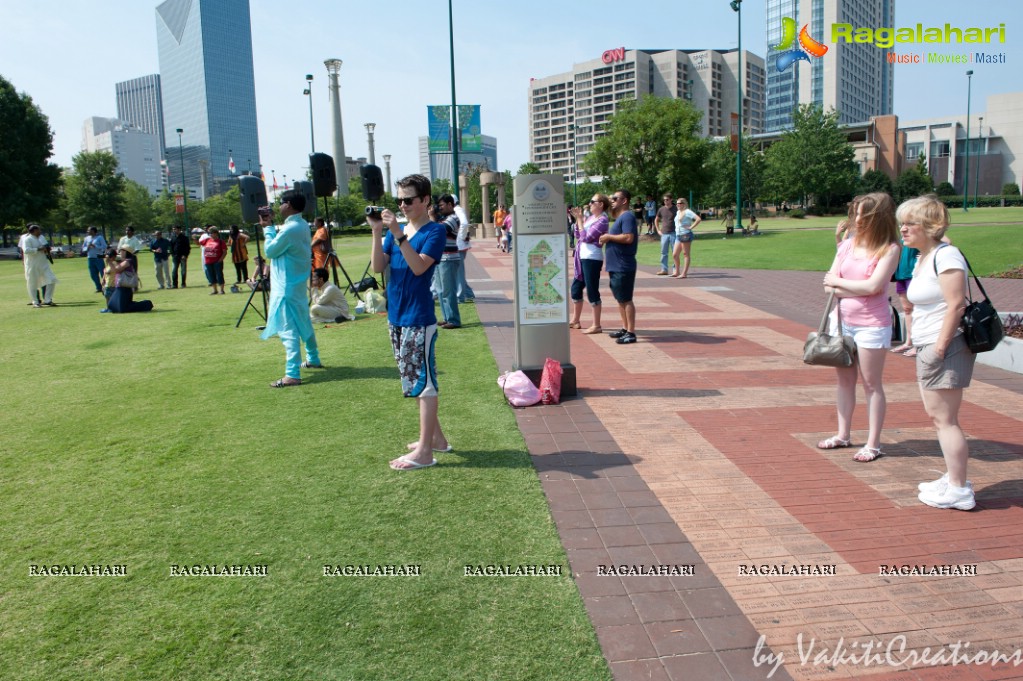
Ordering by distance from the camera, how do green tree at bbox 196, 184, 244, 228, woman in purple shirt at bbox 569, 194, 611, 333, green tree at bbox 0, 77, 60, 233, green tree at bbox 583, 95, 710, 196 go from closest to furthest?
woman in purple shirt at bbox 569, 194, 611, 333, green tree at bbox 583, 95, 710, 196, green tree at bbox 0, 77, 60, 233, green tree at bbox 196, 184, 244, 228

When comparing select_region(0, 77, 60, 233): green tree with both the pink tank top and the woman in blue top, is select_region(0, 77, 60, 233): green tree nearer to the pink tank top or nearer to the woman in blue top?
the woman in blue top

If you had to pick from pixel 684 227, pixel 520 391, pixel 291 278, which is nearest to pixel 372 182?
pixel 291 278

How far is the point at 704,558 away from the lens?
3.62m

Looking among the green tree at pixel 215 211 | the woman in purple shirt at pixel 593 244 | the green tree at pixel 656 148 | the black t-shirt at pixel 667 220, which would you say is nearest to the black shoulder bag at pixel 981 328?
the woman in purple shirt at pixel 593 244

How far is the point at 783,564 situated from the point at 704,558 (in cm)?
38

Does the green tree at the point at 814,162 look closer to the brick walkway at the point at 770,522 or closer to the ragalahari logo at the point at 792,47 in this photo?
the ragalahari logo at the point at 792,47

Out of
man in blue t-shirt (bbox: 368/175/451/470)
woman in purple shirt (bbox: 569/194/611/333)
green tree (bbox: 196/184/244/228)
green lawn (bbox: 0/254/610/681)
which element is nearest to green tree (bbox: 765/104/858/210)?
green tree (bbox: 196/184/244/228)

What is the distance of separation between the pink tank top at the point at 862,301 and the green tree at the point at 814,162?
237 feet

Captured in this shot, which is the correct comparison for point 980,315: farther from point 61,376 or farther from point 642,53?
point 642,53

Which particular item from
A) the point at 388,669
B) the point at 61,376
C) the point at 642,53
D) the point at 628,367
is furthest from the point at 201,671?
the point at 642,53

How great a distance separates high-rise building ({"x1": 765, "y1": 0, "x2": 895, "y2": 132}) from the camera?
6068 inches

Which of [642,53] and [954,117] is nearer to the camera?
[954,117]

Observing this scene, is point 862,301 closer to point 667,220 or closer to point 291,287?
point 291,287

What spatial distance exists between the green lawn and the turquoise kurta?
0.68 metres
